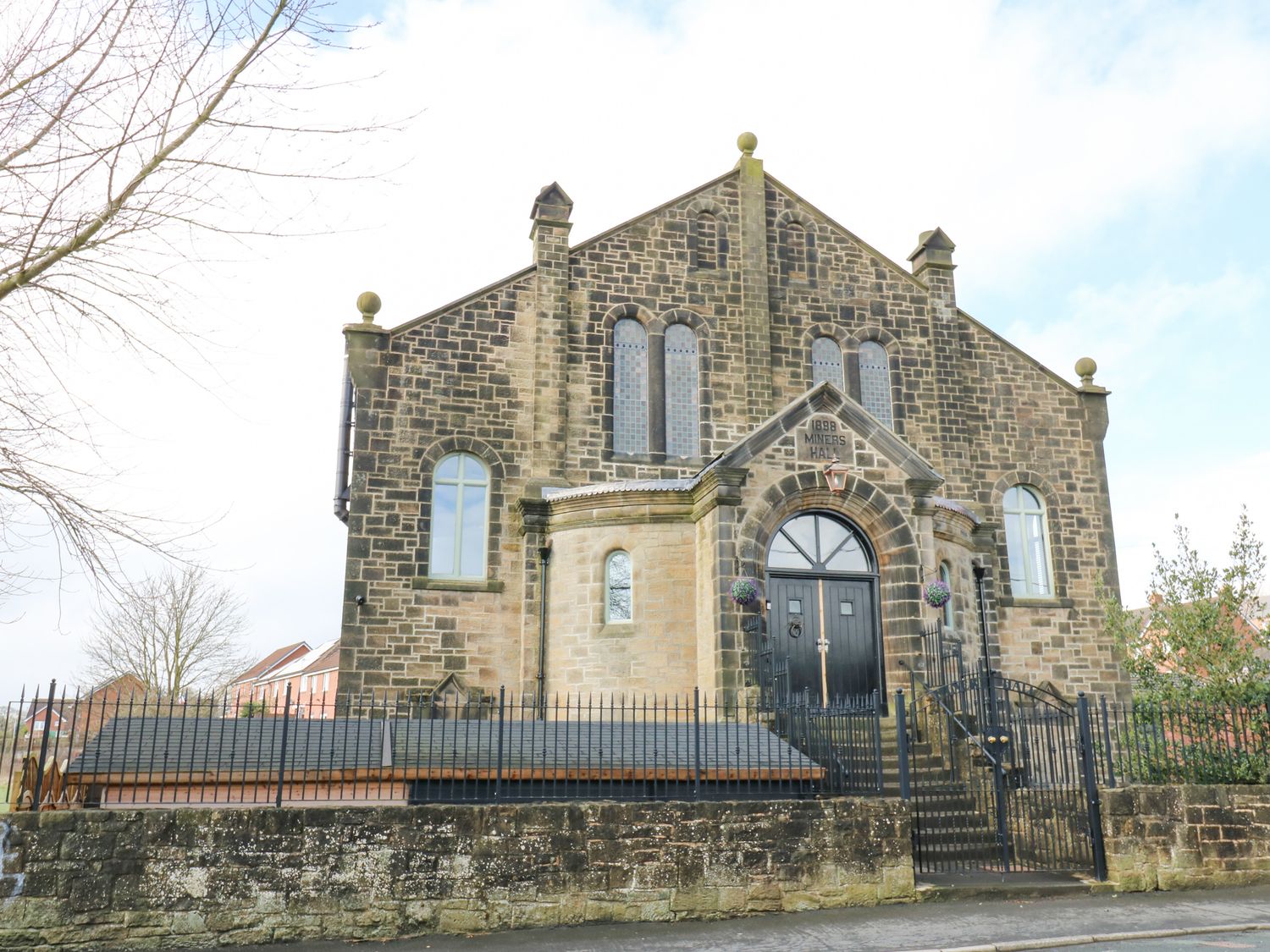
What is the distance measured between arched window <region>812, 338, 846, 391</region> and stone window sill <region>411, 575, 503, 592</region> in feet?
25.7

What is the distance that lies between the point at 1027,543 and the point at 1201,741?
9.42 m

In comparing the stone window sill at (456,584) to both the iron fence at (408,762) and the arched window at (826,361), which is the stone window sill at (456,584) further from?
the arched window at (826,361)

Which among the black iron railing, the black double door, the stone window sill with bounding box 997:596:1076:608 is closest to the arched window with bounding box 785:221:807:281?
the stone window sill with bounding box 997:596:1076:608

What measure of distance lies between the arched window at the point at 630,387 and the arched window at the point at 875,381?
4.66m

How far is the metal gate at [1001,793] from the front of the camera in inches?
462

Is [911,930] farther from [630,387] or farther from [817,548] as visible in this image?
[630,387]

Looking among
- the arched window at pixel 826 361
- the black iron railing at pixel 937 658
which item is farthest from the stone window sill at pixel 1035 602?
the arched window at pixel 826 361

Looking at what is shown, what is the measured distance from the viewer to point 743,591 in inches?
591

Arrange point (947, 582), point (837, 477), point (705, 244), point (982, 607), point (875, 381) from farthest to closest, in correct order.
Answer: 1. point (875, 381)
2. point (705, 244)
3. point (982, 607)
4. point (947, 582)
5. point (837, 477)

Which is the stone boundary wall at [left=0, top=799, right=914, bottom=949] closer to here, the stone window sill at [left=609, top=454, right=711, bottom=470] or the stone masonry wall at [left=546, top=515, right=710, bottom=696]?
the stone masonry wall at [left=546, top=515, right=710, bottom=696]

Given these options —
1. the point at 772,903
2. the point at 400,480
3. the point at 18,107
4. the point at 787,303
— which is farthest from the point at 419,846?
the point at 787,303

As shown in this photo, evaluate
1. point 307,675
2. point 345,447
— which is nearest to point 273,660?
point 307,675

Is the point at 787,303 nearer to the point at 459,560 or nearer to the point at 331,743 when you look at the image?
the point at 459,560

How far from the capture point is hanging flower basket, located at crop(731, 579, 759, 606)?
49.2 ft
